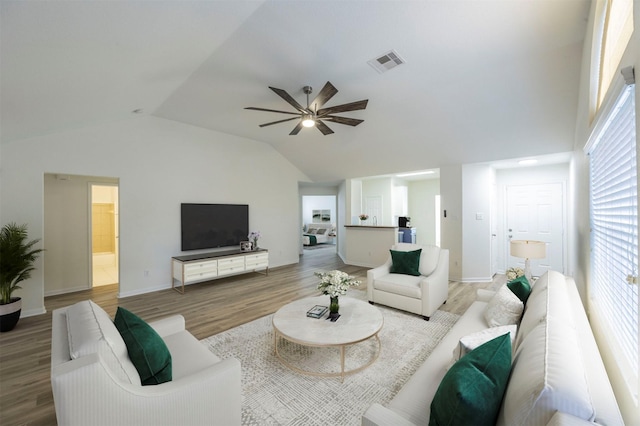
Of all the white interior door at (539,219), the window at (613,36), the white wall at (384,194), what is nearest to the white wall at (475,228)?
the white interior door at (539,219)

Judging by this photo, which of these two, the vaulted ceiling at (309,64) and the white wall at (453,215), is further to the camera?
the white wall at (453,215)

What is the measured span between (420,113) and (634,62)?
3.07 m

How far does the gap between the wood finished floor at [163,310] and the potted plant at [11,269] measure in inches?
7.3

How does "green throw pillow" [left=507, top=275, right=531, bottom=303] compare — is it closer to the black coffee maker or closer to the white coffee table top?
the white coffee table top

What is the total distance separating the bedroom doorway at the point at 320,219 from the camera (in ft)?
37.3

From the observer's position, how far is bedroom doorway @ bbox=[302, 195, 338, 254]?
1138 cm

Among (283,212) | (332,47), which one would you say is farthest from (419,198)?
(332,47)

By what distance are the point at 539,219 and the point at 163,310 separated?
6970mm

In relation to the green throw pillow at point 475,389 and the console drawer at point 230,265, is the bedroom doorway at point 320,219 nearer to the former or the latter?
the console drawer at point 230,265

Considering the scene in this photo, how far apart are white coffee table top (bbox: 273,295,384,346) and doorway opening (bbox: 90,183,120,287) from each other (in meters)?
5.50

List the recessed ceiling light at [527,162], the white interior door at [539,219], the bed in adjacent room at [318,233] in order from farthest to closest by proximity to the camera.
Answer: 1. the bed in adjacent room at [318,233]
2. the white interior door at [539,219]
3. the recessed ceiling light at [527,162]

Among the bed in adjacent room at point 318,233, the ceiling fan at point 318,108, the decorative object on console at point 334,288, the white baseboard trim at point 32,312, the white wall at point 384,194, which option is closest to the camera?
the decorative object on console at point 334,288

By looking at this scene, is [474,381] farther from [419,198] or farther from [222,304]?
[419,198]

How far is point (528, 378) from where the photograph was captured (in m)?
Answer: 0.90
